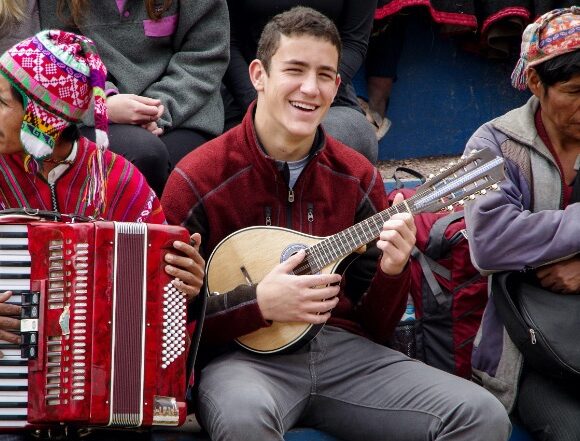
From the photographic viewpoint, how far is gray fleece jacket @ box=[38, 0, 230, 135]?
13.8 feet

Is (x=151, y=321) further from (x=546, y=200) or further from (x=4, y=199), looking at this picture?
(x=546, y=200)

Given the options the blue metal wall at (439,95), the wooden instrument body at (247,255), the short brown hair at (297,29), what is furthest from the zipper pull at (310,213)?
the blue metal wall at (439,95)

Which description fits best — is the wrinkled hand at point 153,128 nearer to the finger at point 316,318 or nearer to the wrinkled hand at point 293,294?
the wrinkled hand at point 293,294

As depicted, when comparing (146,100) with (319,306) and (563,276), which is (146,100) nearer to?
(319,306)

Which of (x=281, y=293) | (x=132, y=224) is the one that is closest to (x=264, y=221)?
(x=281, y=293)

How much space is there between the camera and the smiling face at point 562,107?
3.78 metres

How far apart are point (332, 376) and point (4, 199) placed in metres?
1.17

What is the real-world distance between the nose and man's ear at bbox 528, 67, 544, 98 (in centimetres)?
82

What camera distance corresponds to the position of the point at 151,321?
3055mm

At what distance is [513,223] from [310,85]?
83 centimetres

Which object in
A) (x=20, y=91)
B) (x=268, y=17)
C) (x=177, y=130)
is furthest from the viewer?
(x=268, y=17)

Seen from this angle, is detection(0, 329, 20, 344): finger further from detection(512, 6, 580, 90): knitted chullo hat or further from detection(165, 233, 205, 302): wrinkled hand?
detection(512, 6, 580, 90): knitted chullo hat

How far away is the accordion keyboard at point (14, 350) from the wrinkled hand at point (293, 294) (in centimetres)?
78

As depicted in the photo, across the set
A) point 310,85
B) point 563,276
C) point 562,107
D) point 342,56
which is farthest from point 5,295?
point 342,56
